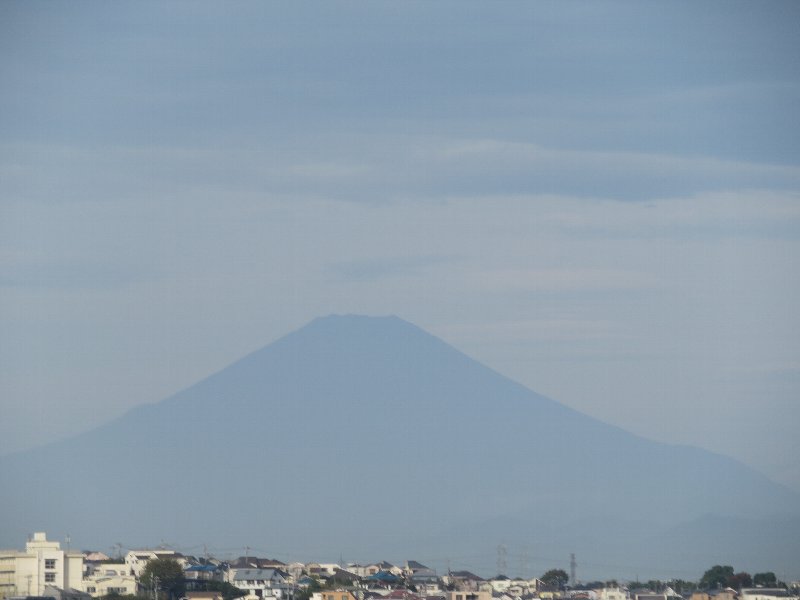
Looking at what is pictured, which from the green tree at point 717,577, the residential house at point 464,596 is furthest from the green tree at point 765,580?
the residential house at point 464,596

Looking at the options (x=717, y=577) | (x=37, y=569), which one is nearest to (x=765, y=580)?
(x=717, y=577)

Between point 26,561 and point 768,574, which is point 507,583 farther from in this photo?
point 26,561

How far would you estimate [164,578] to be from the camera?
6781 cm

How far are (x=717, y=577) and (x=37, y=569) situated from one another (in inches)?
1719

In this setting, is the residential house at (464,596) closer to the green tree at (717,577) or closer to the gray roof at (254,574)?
the gray roof at (254,574)

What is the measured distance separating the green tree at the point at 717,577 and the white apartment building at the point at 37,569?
3857 centimetres

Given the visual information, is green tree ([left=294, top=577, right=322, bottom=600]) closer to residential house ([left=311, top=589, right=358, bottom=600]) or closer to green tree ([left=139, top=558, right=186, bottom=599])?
residential house ([left=311, top=589, right=358, bottom=600])

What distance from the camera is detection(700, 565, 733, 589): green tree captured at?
85.9 meters

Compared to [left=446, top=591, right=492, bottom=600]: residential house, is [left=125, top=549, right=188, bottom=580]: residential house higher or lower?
higher

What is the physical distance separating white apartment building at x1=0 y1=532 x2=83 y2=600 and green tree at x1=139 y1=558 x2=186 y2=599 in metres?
7.16

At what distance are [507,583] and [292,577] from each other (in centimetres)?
1374

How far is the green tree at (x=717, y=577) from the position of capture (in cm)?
8588

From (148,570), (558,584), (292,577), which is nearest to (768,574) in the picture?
(558,584)

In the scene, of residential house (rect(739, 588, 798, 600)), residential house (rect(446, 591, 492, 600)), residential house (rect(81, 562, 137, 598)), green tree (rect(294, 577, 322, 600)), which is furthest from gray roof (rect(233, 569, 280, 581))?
residential house (rect(739, 588, 798, 600))
